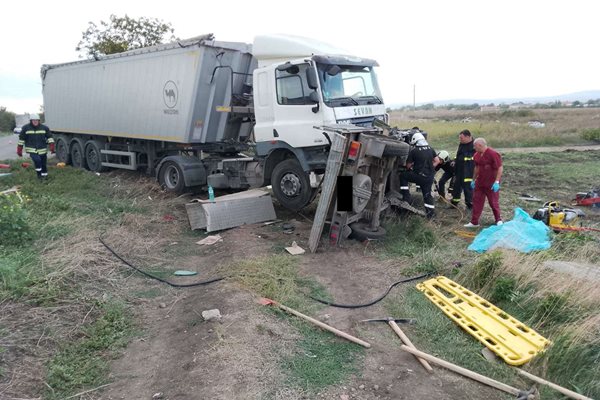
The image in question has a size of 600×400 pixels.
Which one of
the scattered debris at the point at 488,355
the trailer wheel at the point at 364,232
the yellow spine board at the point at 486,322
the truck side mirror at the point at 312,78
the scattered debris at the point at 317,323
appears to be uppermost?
the truck side mirror at the point at 312,78

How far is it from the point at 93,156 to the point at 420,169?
30.6 feet

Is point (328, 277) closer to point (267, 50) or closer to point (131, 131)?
point (267, 50)

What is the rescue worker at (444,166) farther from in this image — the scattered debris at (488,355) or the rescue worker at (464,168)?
the scattered debris at (488,355)

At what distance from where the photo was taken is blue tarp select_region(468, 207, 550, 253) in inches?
221

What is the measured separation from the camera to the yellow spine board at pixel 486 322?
11.8 feet

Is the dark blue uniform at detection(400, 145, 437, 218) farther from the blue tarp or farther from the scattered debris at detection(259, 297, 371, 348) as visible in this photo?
the scattered debris at detection(259, 297, 371, 348)

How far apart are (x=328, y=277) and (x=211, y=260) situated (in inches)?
65.4

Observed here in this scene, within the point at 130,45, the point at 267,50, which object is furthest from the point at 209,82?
the point at 130,45

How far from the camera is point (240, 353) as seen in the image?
11.3 feet

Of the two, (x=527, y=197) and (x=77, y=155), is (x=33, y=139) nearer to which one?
(x=77, y=155)

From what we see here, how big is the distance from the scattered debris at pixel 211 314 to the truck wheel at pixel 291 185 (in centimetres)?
325

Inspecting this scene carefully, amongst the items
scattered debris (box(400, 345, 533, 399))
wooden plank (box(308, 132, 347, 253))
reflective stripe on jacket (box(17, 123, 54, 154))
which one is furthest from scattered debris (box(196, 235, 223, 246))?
reflective stripe on jacket (box(17, 123, 54, 154))

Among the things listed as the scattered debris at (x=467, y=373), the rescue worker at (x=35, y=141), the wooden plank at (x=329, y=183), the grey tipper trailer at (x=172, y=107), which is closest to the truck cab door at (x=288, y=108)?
the wooden plank at (x=329, y=183)

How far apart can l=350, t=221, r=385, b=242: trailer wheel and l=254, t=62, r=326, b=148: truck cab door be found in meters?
1.36
